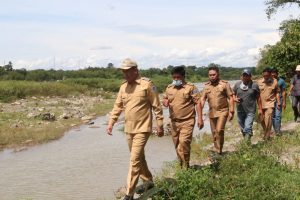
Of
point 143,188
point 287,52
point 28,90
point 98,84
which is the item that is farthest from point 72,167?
point 98,84

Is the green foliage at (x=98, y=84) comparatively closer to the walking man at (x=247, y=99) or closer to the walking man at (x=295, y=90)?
the walking man at (x=295, y=90)

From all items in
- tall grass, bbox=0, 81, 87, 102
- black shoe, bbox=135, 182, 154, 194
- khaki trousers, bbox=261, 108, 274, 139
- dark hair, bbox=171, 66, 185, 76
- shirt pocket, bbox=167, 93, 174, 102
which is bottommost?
tall grass, bbox=0, 81, 87, 102

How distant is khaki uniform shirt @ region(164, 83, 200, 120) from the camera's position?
739cm

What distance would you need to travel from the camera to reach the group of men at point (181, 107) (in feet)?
20.5

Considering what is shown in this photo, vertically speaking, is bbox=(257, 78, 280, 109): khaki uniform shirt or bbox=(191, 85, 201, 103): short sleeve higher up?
bbox=(191, 85, 201, 103): short sleeve

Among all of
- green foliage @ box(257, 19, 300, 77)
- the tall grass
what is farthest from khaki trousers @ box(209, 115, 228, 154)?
the tall grass

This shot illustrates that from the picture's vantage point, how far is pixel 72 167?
11805mm

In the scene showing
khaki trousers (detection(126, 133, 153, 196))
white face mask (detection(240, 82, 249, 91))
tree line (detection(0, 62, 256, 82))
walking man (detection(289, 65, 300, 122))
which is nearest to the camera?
khaki trousers (detection(126, 133, 153, 196))

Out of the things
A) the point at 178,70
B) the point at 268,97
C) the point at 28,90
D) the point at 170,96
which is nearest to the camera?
the point at 178,70

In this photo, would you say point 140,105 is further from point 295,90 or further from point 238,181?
point 295,90

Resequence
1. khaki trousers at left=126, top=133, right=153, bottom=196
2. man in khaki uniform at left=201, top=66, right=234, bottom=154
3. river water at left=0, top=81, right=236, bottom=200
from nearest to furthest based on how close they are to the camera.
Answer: khaki trousers at left=126, top=133, right=153, bottom=196 < man in khaki uniform at left=201, top=66, right=234, bottom=154 < river water at left=0, top=81, right=236, bottom=200

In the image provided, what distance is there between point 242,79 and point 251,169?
2706 mm

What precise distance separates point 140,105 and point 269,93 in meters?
4.69

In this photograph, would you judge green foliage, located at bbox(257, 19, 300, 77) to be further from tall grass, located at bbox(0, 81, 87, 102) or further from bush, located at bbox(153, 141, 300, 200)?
tall grass, located at bbox(0, 81, 87, 102)
